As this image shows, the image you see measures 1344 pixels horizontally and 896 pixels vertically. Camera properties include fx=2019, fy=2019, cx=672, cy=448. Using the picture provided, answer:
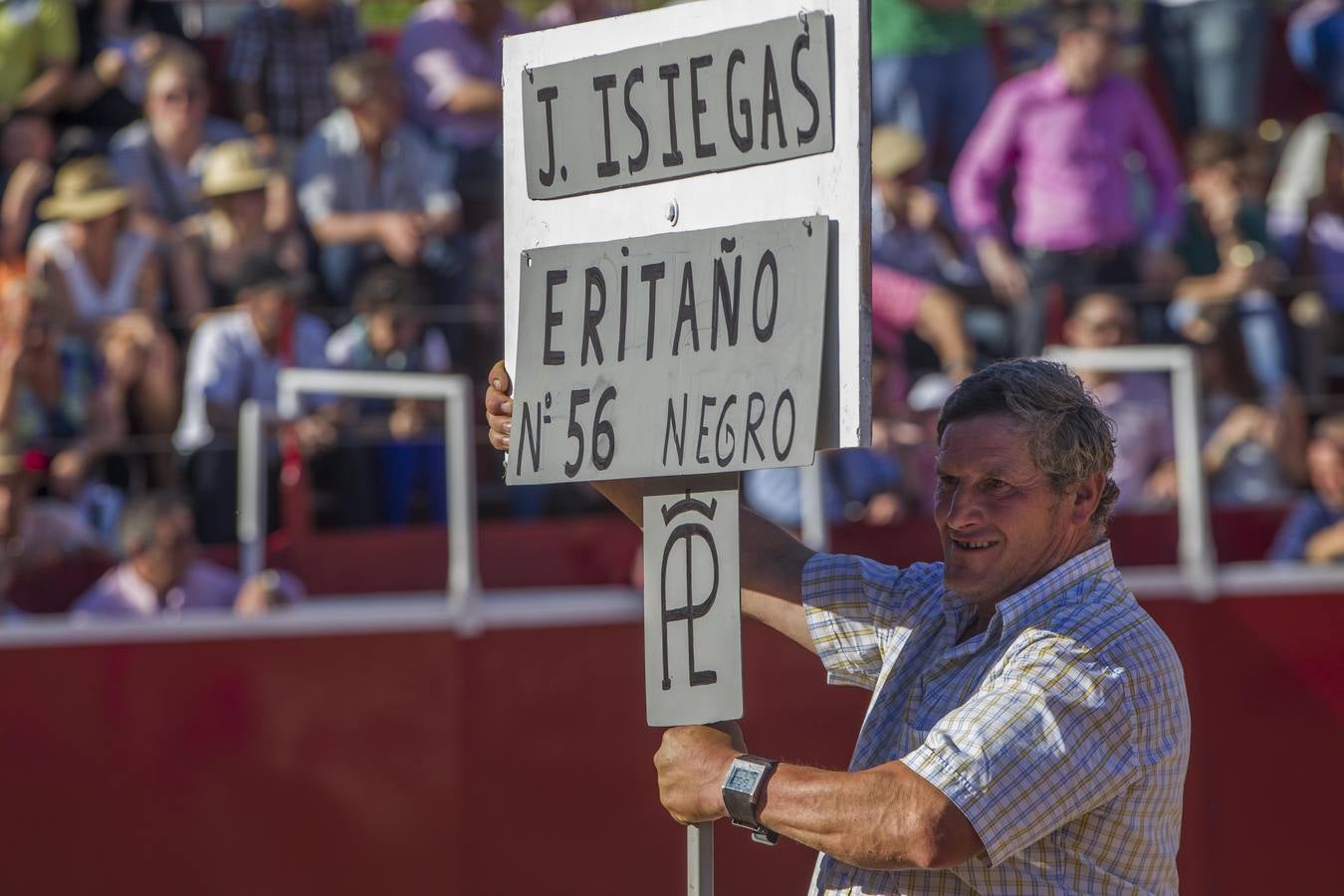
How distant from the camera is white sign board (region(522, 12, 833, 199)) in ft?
9.70

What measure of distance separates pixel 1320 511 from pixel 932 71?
292cm

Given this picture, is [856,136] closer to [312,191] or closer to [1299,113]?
[312,191]

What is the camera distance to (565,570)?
6.86m

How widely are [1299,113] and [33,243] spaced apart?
5.93m

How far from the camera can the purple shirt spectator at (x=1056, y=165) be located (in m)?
8.27

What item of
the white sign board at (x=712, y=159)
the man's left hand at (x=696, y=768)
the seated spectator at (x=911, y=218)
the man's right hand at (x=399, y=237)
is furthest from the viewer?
the seated spectator at (x=911, y=218)

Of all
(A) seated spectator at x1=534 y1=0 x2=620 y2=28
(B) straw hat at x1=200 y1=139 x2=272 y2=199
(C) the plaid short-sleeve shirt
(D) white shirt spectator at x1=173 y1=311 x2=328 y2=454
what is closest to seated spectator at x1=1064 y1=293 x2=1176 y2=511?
(D) white shirt spectator at x1=173 y1=311 x2=328 y2=454

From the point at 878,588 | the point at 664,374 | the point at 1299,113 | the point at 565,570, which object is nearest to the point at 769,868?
the point at 565,570

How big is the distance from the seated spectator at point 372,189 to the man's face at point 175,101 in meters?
0.50

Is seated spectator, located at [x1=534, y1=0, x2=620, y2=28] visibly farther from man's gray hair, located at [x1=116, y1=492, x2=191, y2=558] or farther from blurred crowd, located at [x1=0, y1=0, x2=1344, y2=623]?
man's gray hair, located at [x1=116, y1=492, x2=191, y2=558]

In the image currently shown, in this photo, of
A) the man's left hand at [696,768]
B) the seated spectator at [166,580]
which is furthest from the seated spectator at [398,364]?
the man's left hand at [696,768]

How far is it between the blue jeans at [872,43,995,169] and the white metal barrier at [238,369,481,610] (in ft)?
10.2

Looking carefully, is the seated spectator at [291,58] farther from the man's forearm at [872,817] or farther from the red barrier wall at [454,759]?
the man's forearm at [872,817]

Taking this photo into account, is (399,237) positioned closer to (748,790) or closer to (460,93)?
(460,93)
